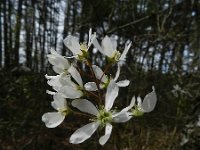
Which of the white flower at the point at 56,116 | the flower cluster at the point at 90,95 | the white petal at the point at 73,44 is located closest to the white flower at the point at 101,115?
the flower cluster at the point at 90,95

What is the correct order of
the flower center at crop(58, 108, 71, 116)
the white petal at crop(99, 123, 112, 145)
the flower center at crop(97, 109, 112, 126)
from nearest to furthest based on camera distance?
the white petal at crop(99, 123, 112, 145), the flower center at crop(97, 109, 112, 126), the flower center at crop(58, 108, 71, 116)

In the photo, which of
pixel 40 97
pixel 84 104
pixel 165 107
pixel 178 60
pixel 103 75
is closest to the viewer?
pixel 84 104

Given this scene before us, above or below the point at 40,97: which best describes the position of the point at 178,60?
above

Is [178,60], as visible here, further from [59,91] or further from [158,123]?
[59,91]

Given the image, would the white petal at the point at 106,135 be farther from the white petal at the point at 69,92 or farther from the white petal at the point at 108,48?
the white petal at the point at 108,48

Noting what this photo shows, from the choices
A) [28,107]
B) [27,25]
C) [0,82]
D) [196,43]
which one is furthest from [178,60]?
[27,25]

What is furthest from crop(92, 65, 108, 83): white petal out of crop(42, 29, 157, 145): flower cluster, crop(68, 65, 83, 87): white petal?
crop(68, 65, 83, 87): white petal

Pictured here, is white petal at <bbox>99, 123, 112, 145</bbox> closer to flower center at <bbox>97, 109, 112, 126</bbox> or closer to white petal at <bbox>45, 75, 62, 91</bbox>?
flower center at <bbox>97, 109, 112, 126</bbox>
